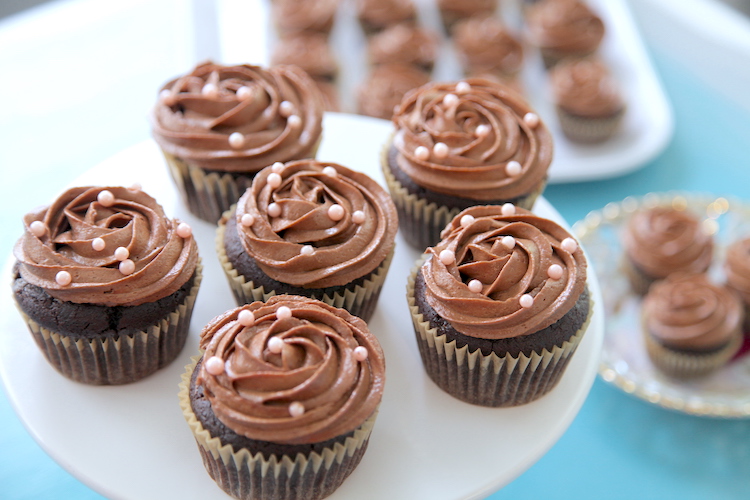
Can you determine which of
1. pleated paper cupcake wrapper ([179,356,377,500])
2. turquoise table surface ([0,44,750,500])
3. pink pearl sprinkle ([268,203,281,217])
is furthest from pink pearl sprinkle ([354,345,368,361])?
turquoise table surface ([0,44,750,500])

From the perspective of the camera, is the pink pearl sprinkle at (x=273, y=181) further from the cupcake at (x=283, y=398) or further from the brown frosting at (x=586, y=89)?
the brown frosting at (x=586, y=89)

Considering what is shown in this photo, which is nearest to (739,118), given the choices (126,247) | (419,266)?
(419,266)

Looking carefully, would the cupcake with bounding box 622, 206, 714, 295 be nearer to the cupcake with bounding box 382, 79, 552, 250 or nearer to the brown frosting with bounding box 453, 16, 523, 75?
the brown frosting with bounding box 453, 16, 523, 75

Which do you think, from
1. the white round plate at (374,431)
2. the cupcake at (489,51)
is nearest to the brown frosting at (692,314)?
the white round plate at (374,431)

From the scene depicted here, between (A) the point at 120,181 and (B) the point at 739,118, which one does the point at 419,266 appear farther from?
(B) the point at 739,118

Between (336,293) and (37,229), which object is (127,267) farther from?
(336,293)

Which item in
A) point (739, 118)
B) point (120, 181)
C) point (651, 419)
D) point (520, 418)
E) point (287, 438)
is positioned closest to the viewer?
point (287, 438)
